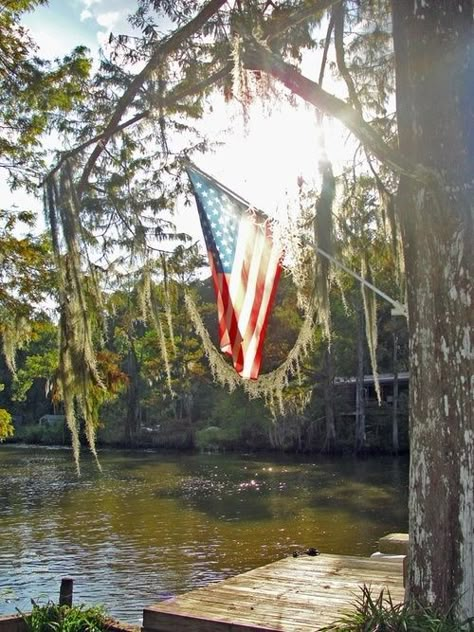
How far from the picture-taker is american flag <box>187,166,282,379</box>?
605cm

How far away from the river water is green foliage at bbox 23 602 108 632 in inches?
187

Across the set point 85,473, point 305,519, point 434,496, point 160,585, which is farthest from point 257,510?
point 434,496

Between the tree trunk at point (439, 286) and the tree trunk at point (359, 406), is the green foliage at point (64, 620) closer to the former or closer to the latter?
the tree trunk at point (439, 286)

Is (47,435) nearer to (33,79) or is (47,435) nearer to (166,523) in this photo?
(166,523)

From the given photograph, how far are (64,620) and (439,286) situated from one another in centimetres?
356

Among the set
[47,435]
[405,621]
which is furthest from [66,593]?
[47,435]

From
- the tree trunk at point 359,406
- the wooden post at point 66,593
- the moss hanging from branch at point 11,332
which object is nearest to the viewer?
the wooden post at point 66,593

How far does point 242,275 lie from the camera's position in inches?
240

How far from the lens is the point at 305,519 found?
1931cm

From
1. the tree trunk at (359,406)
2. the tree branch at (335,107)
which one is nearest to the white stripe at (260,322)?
the tree branch at (335,107)

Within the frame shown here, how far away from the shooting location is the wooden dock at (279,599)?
200 inches

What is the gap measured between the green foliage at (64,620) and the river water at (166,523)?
15.6 feet

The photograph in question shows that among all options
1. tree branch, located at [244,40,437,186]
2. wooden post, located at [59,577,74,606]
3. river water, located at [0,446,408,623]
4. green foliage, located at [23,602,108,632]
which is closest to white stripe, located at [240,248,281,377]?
tree branch, located at [244,40,437,186]

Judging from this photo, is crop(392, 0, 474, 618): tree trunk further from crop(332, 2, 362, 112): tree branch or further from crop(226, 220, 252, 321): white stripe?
crop(226, 220, 252, 321): white stripe
